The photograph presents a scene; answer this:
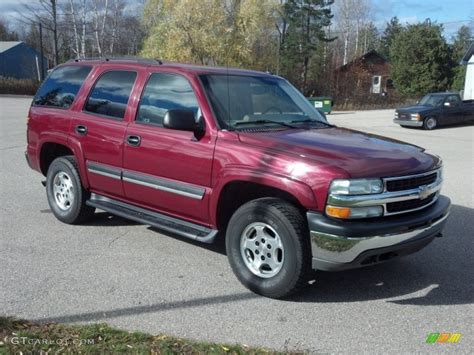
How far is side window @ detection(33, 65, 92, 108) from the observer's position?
20.0ft

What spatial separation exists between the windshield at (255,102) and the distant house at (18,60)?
6429 centimetres

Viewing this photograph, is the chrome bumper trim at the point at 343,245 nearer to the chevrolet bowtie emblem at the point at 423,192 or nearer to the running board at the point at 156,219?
the chevrolet bowtie emblem at the point at 423,192

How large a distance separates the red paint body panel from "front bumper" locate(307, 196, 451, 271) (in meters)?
0.19

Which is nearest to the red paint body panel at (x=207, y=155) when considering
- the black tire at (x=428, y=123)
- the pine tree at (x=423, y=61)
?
the black tire at (x=428, y=123)

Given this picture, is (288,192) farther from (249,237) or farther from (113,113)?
(113,113)

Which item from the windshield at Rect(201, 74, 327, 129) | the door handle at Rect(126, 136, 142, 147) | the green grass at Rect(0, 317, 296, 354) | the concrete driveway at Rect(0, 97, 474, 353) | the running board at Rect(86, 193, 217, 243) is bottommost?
the concrete driveway at Rect(0, 97, 474, 353)

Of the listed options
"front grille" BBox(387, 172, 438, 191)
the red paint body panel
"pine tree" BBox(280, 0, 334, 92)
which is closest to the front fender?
the red paint body panel

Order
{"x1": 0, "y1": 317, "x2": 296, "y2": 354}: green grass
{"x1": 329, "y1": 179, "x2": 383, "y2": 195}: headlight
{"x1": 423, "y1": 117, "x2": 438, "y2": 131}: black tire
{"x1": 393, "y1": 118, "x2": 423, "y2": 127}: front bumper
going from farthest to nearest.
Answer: {"x1": 423, "y1": 117, "x2": 438, "y2": 131}: black tire → {"x1": 393, "y1": 118, "x2": 423, "y2": 127}: front bumper → {"x1": 329, "y1": 179, "x2": 383, "y2": 195}: headlight → {"x1": 0, "y1": 317, "x2": 296, "y2": 354}: green grass

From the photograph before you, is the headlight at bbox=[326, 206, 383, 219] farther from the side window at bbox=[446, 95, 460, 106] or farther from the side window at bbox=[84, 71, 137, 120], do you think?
the side window at bbox=[446, 95, 460, 106]

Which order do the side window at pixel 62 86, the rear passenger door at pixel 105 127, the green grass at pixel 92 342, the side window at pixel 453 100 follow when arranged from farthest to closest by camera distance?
1. the side window at pixel 453 100
2. the side window at pixel 62 86
3. the rear passenger door at pixel 105 127
4. the green grass at pixel 92 342

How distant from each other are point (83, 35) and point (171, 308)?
2059 inches

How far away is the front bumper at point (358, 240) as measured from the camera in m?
3.85

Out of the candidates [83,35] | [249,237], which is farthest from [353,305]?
[83,35]

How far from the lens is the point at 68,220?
6180 mm
